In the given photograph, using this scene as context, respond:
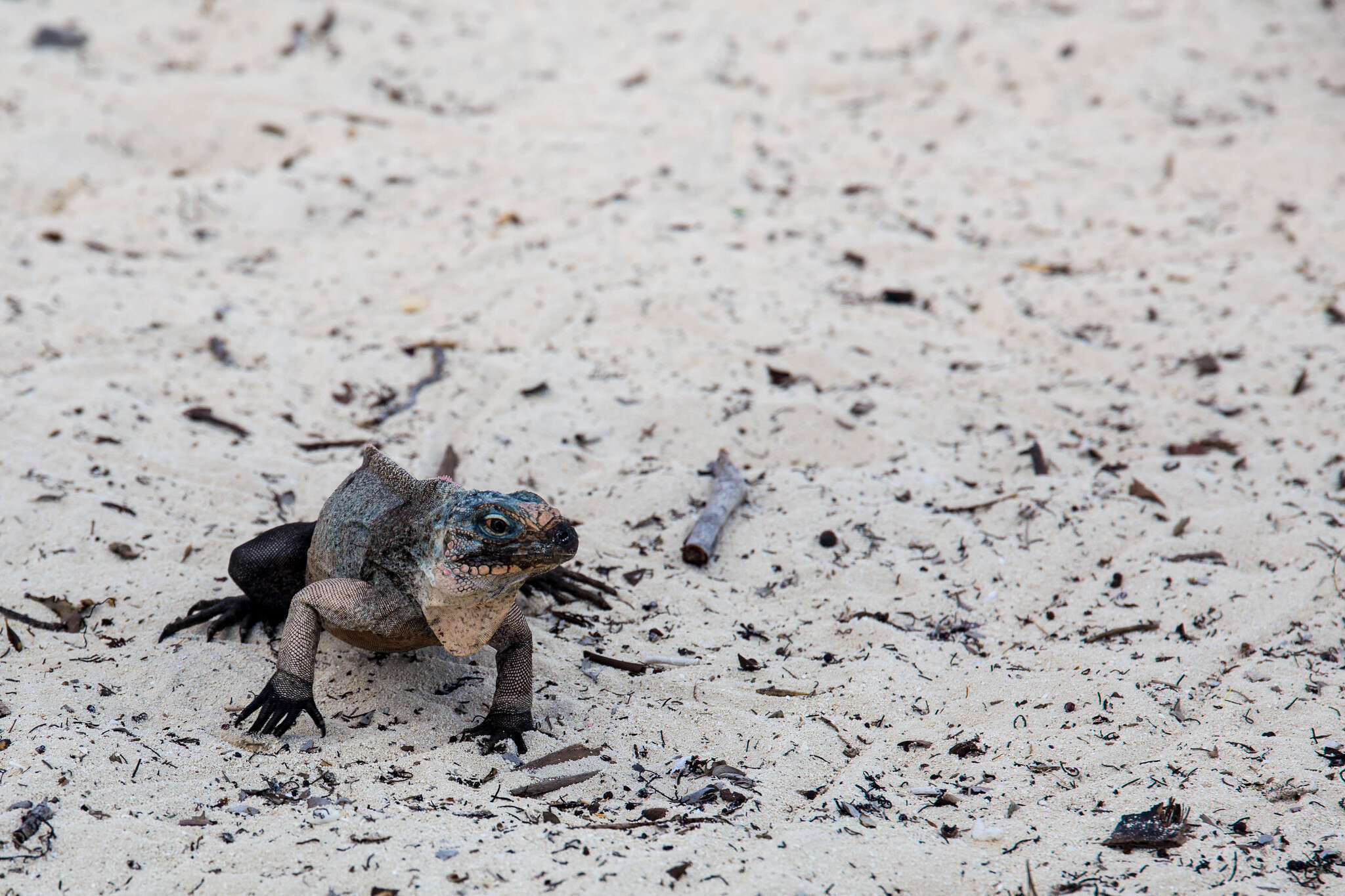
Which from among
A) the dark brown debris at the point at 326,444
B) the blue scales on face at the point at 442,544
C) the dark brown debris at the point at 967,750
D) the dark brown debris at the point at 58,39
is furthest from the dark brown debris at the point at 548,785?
the dark brown debris at the point at 58,39

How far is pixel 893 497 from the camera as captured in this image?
15.3 ft

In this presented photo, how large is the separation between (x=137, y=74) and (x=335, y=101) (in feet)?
5.66

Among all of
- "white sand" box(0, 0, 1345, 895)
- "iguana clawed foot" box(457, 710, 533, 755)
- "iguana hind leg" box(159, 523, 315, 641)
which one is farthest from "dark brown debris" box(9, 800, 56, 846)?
"iguana clawed foot" box(457, 710, 533, 755)

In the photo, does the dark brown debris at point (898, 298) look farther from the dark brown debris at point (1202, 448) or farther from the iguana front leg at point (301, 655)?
the iguana front leg at point (301, 655)

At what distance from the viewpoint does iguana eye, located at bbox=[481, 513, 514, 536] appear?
9.71 feet

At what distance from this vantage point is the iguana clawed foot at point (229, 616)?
3719 mm

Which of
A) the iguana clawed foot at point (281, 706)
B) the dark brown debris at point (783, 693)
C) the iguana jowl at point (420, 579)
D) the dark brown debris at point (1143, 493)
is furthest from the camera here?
the dark brown debris at point (1143, 493)

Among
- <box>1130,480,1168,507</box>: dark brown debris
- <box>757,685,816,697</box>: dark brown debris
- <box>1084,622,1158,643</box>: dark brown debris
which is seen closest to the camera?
<box>757,685,816,697</box>: dark brown debris

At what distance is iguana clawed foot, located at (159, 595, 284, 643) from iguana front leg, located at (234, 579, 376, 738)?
55 centimetres

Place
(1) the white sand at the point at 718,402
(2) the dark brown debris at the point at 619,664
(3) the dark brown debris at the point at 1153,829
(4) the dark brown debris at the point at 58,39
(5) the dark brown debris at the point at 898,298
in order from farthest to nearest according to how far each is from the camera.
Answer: (4) the dark brown debris at the point at 58,39, (5) the dark brown debris at the point at 898,298, (2) the dark brown debris at the point at 619,664, (1) the white sand at the point at 718,402, (3) the dark brown debris at the point at 1153,829

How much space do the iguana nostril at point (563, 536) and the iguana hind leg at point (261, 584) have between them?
4.22 feet

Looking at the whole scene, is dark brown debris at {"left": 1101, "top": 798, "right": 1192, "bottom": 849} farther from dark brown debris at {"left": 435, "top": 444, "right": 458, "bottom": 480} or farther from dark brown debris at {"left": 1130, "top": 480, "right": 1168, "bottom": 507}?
dark brown debris at {"left": 435, "top": 444, "right": 458, "bottom": 480}

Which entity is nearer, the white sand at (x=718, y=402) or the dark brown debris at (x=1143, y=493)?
the white sand at (x=718, y=402)

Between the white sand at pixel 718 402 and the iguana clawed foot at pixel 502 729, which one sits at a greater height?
the white sand at pixel 718 402
